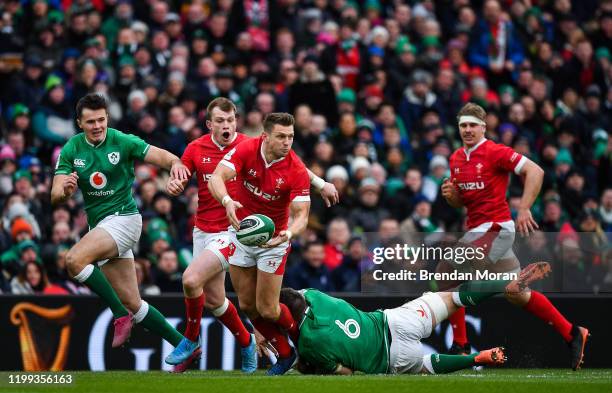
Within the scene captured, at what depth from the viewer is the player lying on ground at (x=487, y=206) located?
12688 mm

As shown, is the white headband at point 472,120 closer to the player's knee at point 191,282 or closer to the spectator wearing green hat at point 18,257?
the player's knee at point 191,282

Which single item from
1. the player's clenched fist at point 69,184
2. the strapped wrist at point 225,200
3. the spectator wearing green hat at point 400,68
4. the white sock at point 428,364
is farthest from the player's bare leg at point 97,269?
the spectator wearing green hat at point 400,68

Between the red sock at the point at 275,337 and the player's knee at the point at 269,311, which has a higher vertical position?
the player's knee at the point at 269,311

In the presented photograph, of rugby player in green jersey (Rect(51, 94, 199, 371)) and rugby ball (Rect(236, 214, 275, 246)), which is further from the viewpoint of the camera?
rugby player in green jersey (Rect(51, 94, 199, 371))

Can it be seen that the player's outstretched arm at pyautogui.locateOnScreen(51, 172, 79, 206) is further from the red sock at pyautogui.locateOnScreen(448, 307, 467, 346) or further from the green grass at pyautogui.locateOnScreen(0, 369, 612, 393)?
the red sock at pyautogui.locateOnScreen(448, 307, 467, 346)

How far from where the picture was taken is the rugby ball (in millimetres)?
11086

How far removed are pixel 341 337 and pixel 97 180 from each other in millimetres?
2711

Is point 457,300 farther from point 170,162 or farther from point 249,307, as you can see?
point 170,162

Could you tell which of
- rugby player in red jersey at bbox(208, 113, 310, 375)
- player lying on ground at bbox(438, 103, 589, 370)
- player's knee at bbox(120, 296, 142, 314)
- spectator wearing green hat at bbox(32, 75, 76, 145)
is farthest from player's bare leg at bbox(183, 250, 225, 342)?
spectator wearing green hat at bbox(32, 75, 76, 145)

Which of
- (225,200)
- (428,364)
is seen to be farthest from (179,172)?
(428,364)

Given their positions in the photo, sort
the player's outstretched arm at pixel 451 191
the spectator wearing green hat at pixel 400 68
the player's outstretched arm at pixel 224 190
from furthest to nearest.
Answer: the spectator wearing green hat at pixel 400 68 < the player's outstretched arm at pixel 451 191 < the player's outstretched arm at pixel 224 190

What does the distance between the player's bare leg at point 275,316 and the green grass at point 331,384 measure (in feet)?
0.95

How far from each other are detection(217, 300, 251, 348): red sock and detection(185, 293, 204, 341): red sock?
15.6 inches

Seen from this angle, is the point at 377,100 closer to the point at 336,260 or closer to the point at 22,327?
the point at 336,260
